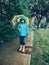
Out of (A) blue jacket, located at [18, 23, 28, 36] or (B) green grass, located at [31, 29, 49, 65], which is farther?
(B) green grass, located at [31, 29, 49, 65]

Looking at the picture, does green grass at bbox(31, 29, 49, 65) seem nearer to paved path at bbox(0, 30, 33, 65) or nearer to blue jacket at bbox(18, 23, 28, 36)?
paved path at bbox(0, 30, 33, 65)

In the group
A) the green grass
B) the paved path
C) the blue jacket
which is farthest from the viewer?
the green grass

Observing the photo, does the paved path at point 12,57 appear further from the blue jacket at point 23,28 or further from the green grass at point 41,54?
the green grass at point 41,54

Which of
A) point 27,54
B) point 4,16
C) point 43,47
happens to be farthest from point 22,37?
point 43,47

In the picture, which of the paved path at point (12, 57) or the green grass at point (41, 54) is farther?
the green grass at point (41, 54)

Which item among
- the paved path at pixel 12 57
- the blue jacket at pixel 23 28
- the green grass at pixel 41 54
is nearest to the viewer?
the paved path at pixel 12 57

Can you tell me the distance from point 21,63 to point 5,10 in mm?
2481

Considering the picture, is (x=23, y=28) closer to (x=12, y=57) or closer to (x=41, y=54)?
(x=12, y=57)

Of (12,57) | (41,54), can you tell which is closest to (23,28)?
(12,57)

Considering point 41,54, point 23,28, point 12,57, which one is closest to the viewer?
point 12,57

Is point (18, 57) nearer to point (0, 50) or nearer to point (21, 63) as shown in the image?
point (21, 63)

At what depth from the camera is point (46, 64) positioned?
395 inches

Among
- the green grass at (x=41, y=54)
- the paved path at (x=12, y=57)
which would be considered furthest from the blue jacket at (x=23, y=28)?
the green grass at (x=41, y=54)

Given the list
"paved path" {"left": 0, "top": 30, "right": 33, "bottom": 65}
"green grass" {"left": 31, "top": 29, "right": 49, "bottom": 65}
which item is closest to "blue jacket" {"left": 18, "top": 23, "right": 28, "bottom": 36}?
"paved path" {"left": 0, "top": 30, "right": 33, "bottom": 65}
